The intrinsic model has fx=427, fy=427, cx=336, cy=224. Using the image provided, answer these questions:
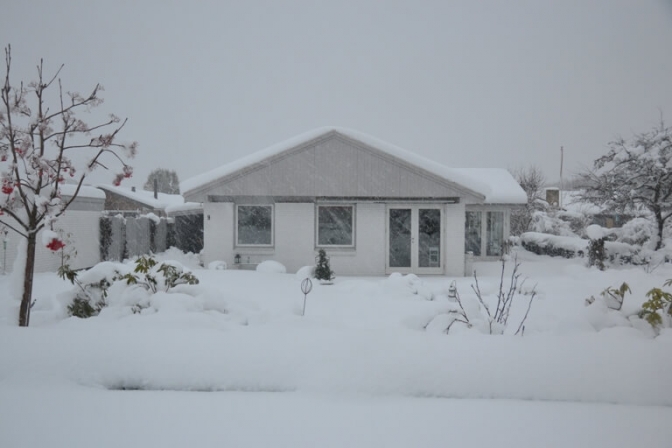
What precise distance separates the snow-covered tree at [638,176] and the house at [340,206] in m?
6.32

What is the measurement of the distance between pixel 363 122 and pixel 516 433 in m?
34.8

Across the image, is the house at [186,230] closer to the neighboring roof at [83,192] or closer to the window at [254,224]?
the neighboring roof at [83,192]

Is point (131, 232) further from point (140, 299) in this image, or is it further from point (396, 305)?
point (140, 299)

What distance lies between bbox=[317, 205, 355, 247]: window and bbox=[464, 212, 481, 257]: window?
6.69 m

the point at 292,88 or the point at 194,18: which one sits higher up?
the point at 292,88

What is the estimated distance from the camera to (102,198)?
614 inches

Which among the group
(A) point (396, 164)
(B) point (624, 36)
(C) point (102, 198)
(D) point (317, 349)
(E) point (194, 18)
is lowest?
(D) point (317, 349)

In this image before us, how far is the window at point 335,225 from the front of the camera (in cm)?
1444

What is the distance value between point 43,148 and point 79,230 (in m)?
10.8

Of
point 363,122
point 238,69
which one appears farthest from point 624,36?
point 363,122

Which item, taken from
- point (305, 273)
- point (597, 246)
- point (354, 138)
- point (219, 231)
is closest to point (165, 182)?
point (219, 231)

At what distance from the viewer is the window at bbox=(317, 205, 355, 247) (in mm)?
14438

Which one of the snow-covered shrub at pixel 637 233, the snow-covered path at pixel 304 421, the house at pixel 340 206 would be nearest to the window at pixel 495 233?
the snow-covered shrub at pixel 637 233

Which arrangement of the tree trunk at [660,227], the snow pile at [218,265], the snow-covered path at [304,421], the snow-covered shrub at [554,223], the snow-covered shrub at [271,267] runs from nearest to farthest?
the snow-covered path at [304,421]
the snow-covered shrub at [271,267]
the snow pile at [218,265]
the tree trunk at [660,227]
the snow-covered shrub at [554,223]
